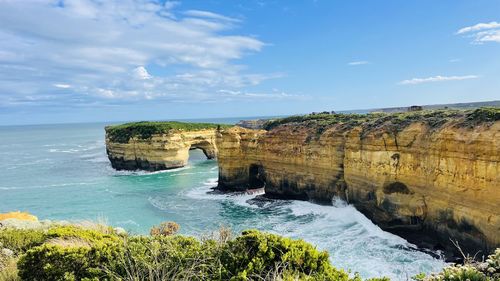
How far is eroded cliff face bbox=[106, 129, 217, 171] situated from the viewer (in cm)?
4659

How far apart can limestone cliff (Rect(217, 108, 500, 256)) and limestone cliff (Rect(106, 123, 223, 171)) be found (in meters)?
18.4

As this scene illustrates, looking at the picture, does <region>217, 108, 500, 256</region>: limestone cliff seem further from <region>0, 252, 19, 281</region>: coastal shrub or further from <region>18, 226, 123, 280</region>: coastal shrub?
<region>0, 252, 19, 281</region>: coastal shrub

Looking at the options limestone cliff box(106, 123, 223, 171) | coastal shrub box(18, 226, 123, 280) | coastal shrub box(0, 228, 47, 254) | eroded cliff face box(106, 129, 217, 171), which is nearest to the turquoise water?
eroded cliff face box(106, 129, 217, 171)

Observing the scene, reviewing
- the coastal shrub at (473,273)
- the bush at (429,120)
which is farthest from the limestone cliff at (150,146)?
the coastal shrub at (473,273)

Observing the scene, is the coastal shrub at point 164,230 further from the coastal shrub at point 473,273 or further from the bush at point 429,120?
the bush at point 429,120

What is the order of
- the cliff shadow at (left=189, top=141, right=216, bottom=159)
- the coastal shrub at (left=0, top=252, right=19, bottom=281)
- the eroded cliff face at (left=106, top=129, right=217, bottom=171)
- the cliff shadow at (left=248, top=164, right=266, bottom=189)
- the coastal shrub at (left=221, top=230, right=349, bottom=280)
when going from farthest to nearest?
the cliff shadow at (left=189, top=141, right=216, bottom=159) < the eroded cliff face at (left=106, top=129, right=217, bottom=171) < the cliff shadow at (left=248, top=164, right=266, bottom=189) < the coastal shrub at (left=0, top=252, right=19, bottom=281) < the coastal shrub at (left=221, top=230, right=349, bottom=280)

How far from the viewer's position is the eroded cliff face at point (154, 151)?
4659cm

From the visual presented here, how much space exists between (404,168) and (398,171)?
393 millimetres

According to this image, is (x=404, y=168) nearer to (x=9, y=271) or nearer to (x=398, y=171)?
(x=398, y=171)

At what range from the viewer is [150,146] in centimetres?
4681

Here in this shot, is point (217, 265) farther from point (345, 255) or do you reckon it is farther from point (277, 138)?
point (277, 138)

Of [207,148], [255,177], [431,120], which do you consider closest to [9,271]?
[431,120]

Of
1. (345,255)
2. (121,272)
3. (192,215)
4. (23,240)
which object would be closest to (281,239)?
(121,272)

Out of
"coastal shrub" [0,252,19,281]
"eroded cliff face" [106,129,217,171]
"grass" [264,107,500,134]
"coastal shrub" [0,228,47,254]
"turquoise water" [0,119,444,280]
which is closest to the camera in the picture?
"coastal shrub" [0,252,19,281]
